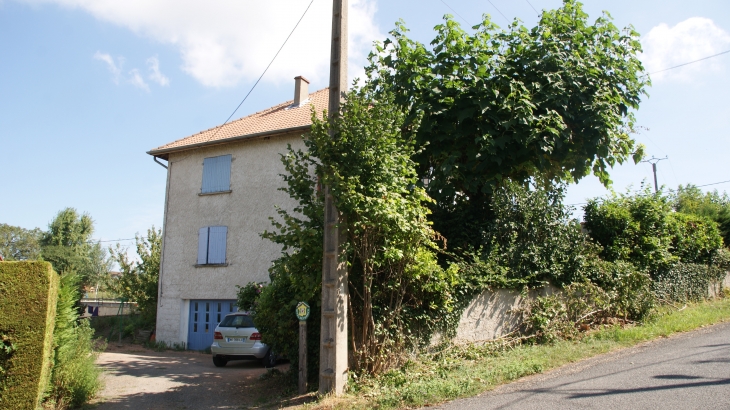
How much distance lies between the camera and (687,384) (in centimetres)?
687

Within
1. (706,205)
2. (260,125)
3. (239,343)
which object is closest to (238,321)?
(239,343)

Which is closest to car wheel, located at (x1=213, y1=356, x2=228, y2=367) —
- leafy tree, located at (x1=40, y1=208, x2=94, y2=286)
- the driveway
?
the driveway

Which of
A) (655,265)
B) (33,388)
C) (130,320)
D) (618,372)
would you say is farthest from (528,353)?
(130,320)

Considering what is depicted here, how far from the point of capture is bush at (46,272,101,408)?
831 cm

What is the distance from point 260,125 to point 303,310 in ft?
37.5

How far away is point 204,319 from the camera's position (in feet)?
60.0

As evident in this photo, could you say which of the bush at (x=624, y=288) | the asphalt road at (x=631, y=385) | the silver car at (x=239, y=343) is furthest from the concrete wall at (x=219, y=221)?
the asphalt road at (x=631, y=385)

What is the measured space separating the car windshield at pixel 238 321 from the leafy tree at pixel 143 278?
8.28m

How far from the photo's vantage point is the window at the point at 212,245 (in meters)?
18.0

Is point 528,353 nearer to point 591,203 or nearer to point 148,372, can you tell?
point 591,203

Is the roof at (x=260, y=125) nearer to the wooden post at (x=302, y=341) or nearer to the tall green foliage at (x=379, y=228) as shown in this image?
the tall green foliage at (x=379, y=228)

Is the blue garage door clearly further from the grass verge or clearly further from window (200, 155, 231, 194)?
the grass verge

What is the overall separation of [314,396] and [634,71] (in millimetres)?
10982

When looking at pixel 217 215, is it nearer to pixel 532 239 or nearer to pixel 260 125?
pixel 260 125
